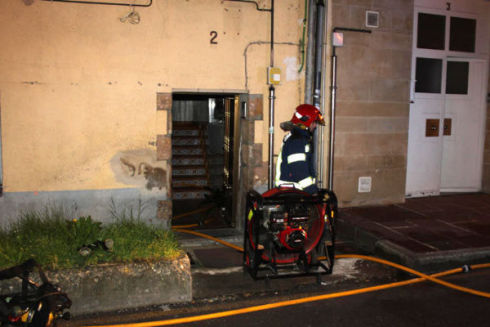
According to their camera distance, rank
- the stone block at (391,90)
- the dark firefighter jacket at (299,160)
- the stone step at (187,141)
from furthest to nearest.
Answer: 1. the stone step at (187,141)
2. the stone block at (391,90)
3. the dark firefighter jacket at (299,160)

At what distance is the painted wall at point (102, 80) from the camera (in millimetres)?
6945

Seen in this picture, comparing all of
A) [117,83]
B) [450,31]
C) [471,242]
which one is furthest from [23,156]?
[450,31]

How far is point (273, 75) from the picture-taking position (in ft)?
26.0

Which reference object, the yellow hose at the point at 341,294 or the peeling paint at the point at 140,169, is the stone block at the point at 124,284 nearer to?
the yellow hose at the point at 341,294

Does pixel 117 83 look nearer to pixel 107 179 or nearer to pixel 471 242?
pixel 107 179

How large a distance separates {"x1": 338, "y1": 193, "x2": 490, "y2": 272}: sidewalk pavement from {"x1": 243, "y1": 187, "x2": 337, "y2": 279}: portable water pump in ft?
4.48

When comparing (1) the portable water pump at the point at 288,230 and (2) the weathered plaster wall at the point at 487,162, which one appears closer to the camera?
(1) the portable water pump at the point at 288,230

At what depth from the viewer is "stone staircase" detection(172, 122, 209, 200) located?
37.9ft

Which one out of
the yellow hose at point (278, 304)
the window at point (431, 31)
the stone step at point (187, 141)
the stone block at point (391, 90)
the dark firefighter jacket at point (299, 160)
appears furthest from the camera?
the stone step at point (187, 141)

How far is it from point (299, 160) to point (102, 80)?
3.65 m

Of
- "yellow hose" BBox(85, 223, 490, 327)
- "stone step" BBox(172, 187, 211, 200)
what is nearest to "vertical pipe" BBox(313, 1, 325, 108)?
"yellow hose" BBox(85, 223, 490, 327)

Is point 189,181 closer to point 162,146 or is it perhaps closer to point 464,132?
point 162,146

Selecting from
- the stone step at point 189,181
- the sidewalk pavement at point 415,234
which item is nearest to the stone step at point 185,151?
the stone step at point 189,181

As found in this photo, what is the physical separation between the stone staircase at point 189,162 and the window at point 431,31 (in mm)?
5941
